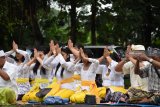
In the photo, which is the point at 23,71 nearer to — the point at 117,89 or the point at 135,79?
the point at 117,89

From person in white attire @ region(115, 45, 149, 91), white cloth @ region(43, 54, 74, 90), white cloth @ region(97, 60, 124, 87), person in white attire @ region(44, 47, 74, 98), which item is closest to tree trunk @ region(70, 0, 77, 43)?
white cloth @ region(97, 60, 124, 87)

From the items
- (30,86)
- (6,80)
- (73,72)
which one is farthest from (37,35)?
(6,80)

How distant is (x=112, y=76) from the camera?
10992 millimetres

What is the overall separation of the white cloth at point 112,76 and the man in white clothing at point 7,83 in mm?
2277

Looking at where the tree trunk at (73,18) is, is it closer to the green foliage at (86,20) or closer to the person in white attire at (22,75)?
the green foliage at (86,20)

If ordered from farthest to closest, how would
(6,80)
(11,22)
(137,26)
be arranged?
(137,26)
(11,22)
(6,80)

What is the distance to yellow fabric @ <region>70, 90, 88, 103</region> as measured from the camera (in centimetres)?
1028

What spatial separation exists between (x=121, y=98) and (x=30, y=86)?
3.04 meters

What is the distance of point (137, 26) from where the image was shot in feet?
79.0

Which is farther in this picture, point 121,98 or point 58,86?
point 58,86

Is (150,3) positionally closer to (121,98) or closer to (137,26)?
(137,26)

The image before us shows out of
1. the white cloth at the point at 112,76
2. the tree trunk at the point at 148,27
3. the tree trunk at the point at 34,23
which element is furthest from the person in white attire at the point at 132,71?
the tree trunk at the point at 148,27

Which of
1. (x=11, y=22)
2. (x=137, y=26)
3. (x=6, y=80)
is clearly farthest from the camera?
(x=137, y=26)

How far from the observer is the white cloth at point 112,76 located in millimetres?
10922
